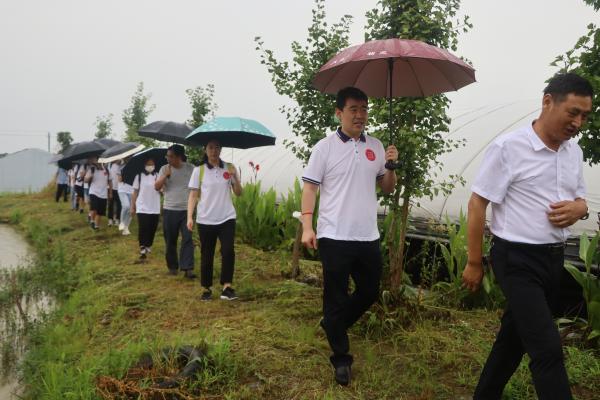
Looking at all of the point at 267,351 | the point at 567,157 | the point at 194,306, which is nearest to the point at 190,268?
the point at 194,306

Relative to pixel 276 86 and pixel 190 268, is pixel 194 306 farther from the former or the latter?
pixel 276 86

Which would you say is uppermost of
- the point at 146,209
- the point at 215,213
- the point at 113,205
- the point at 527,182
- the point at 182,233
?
the point at 527,182

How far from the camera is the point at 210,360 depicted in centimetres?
326

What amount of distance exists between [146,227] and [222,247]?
8.79 feet

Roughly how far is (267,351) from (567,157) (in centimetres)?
224

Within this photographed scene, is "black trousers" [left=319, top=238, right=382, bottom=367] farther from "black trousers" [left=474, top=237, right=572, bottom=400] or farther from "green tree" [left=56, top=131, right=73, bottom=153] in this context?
"green tree" [left=56, top=131, right=73, bottom=153]

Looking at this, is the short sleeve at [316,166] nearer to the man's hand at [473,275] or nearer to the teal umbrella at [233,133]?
the man's hand at [473,275]

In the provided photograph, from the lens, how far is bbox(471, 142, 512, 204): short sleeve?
233cm

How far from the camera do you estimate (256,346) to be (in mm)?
3645

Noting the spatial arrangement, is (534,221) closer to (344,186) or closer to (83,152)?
(344,186)

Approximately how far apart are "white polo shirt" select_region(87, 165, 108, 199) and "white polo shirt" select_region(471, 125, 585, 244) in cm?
929

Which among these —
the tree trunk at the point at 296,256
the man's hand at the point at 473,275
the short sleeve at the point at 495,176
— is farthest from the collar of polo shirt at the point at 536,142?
the tree trunk at the point at 296,256

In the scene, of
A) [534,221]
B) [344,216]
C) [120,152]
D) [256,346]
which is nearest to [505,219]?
[534,221]

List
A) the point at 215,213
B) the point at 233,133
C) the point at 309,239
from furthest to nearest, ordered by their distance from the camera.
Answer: the point at 233,133 → the point at 215,213 → the point at 309,239
